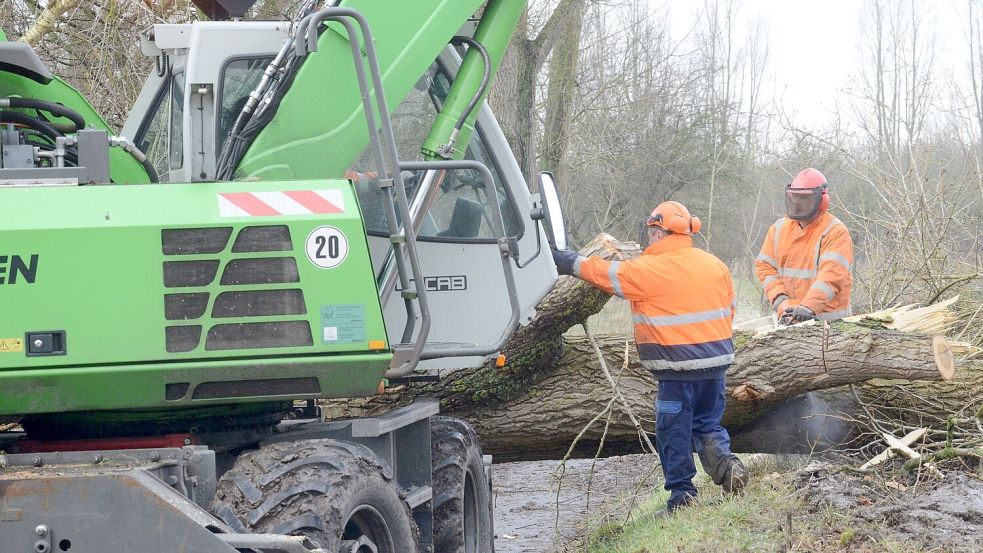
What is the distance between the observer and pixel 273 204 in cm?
386

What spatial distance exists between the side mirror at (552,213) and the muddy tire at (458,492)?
4.02ft

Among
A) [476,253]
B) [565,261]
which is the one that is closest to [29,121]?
[476,253]

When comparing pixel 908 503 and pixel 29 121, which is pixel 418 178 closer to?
pixel 29 121

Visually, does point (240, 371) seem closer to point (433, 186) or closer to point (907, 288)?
point (433, 186)

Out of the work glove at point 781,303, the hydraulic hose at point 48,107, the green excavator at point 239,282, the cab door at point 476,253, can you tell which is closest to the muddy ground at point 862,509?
the work glove at point 781,303

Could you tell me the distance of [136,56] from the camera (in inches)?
393

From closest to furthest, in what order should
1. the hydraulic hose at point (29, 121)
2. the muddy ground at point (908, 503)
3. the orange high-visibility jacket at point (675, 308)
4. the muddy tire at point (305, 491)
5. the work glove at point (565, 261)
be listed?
the muddy tire at point (305, 491) < the hydraulic hose at point (29, 121) < the muddy ground at point (908, 503) < the work glove at point (565, 261) < the orange high-visibility jacket at point (675, 308)

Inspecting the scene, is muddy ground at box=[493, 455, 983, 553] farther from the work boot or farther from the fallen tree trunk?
the fallen tree trunk

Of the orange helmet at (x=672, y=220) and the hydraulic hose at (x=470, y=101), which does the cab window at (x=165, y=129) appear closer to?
the hydraulic hose at (x=470, y=101)

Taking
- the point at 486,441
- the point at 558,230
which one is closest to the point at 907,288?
the point at 486,441

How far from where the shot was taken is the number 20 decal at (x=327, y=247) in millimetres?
3855

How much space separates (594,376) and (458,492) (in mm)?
2069

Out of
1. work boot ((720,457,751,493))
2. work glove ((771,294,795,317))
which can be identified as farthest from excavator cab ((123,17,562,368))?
work glove ((771,294,795,317))

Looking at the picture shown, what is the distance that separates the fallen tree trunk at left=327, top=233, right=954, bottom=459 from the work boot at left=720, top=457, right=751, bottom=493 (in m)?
0.58
